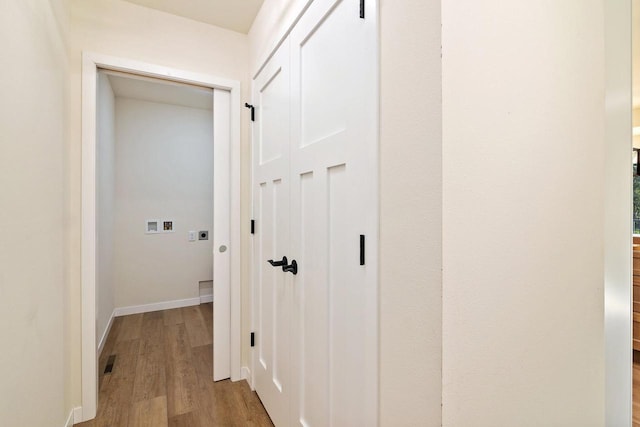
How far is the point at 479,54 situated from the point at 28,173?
5.12 feet

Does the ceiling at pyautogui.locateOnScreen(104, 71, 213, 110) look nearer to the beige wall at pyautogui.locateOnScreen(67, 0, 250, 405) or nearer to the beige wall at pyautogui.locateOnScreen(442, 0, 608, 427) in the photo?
the beige wall at pyautogui.locateOnScreen(67, 0, 250, 405)

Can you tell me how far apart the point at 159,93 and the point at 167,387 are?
2.88m

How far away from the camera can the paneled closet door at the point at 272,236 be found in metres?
1.52

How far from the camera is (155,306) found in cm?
359

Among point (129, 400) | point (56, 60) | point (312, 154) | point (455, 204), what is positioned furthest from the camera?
point (129, 400)

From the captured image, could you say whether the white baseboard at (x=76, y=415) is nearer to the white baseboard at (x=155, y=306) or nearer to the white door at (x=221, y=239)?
the white door at (x=221, y=239)

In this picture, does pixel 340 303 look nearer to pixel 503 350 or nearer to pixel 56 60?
pixel 503 350

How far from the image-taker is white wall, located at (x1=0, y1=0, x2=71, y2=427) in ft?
3.23

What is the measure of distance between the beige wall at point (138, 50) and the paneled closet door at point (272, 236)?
0.84ft

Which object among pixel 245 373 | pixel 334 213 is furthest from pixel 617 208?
pixel 245 373

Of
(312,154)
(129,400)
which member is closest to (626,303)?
(312,154)

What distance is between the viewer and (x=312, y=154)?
48.8 inches

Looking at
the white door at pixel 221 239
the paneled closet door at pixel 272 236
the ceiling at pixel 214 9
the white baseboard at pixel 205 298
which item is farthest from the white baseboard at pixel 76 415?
the ceiling at pixel 214 9

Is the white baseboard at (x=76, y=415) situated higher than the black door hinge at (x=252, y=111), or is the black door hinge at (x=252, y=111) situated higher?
the black door hinge at (x=252, y=111)
